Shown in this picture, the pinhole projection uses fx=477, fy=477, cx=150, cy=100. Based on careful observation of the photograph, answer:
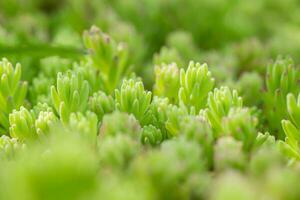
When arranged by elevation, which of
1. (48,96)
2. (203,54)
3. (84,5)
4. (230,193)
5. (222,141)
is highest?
(84,5)

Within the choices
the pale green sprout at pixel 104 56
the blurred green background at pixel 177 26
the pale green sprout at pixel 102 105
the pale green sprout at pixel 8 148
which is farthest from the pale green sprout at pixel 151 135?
the blurred green background at pixel 177 26

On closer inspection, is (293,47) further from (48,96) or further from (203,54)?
(48,96)

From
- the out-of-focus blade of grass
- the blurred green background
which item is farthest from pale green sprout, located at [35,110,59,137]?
the blurred green background

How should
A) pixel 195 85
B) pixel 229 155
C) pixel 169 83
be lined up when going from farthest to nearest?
pixel 169 83, pixel 195 85, pixel 229 155

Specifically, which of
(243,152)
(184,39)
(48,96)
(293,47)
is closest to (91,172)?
(243,152)

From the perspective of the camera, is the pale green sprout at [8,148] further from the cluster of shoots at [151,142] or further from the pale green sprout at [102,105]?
the pale green sprout at [102,105]

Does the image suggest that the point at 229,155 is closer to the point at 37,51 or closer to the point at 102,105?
the point at 102,105

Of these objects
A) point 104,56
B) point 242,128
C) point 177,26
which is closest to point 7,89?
point 104,56
